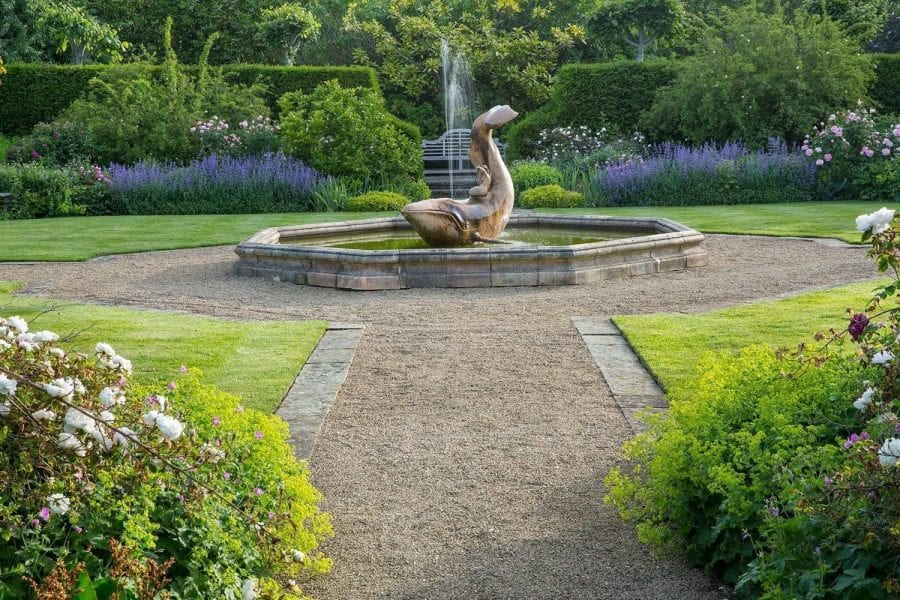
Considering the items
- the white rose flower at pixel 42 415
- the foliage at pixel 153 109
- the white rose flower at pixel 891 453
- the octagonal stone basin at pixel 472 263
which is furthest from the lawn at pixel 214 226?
the white rose flower at pixel 891 453

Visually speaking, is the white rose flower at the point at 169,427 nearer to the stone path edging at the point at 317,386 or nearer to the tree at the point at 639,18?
the stone path edging at the point at 317,386

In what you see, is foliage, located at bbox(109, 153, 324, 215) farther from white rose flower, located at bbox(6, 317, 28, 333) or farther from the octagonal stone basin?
white rose flower, located at bbox(6, 317, 28, 333)

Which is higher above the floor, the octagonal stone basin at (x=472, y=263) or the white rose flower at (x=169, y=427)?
the white rose flower at (x=169, y=427)

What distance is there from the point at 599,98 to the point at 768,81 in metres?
4.00

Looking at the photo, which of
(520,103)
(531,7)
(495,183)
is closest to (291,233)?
(495,183)

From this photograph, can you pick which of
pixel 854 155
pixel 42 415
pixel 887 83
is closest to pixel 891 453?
pixel 42 415

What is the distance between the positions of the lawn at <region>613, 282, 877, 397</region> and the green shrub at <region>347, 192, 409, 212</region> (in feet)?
29.3

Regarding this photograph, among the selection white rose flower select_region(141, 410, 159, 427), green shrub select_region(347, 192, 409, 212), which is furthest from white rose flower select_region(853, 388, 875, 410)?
green shrub select_region(347, 192, 409, 212)

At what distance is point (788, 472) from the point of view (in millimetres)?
3107

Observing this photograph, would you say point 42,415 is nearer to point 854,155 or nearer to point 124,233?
point 124,233

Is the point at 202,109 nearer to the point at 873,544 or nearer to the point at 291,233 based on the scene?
the point at 291,233

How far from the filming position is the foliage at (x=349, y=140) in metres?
17.9

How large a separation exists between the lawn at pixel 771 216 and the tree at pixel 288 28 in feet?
39.4

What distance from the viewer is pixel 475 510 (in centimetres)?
410
